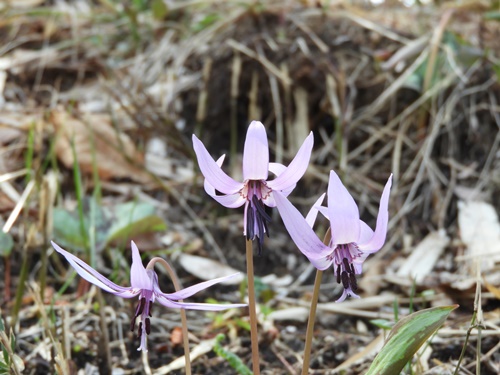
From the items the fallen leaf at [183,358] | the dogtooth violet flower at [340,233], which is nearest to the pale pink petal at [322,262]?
the dogtooth violet flower at [340,233]

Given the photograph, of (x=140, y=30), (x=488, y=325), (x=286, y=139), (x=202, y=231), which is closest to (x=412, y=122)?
(x=286, y=139)

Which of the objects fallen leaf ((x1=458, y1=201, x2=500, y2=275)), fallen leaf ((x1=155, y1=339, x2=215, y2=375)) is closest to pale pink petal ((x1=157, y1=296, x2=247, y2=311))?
fallen leaf ((x1=155, y1=339, x2=215, y2=375))

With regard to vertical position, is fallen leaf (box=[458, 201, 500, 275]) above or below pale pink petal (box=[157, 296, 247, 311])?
below

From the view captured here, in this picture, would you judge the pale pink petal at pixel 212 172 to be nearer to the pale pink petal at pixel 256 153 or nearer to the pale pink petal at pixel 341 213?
the pale pink petal at pixel 256 153

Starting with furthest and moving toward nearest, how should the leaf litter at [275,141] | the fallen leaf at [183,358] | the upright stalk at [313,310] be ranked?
the leaf litter at [275,141] → the fallen leaf at [183,358] → the upright stalk at [313,310]

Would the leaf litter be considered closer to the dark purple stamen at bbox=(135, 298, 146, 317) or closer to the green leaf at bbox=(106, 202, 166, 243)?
the green leaf at bbox=(106, 202, 166, 243)

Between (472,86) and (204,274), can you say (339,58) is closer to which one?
(472,86)
